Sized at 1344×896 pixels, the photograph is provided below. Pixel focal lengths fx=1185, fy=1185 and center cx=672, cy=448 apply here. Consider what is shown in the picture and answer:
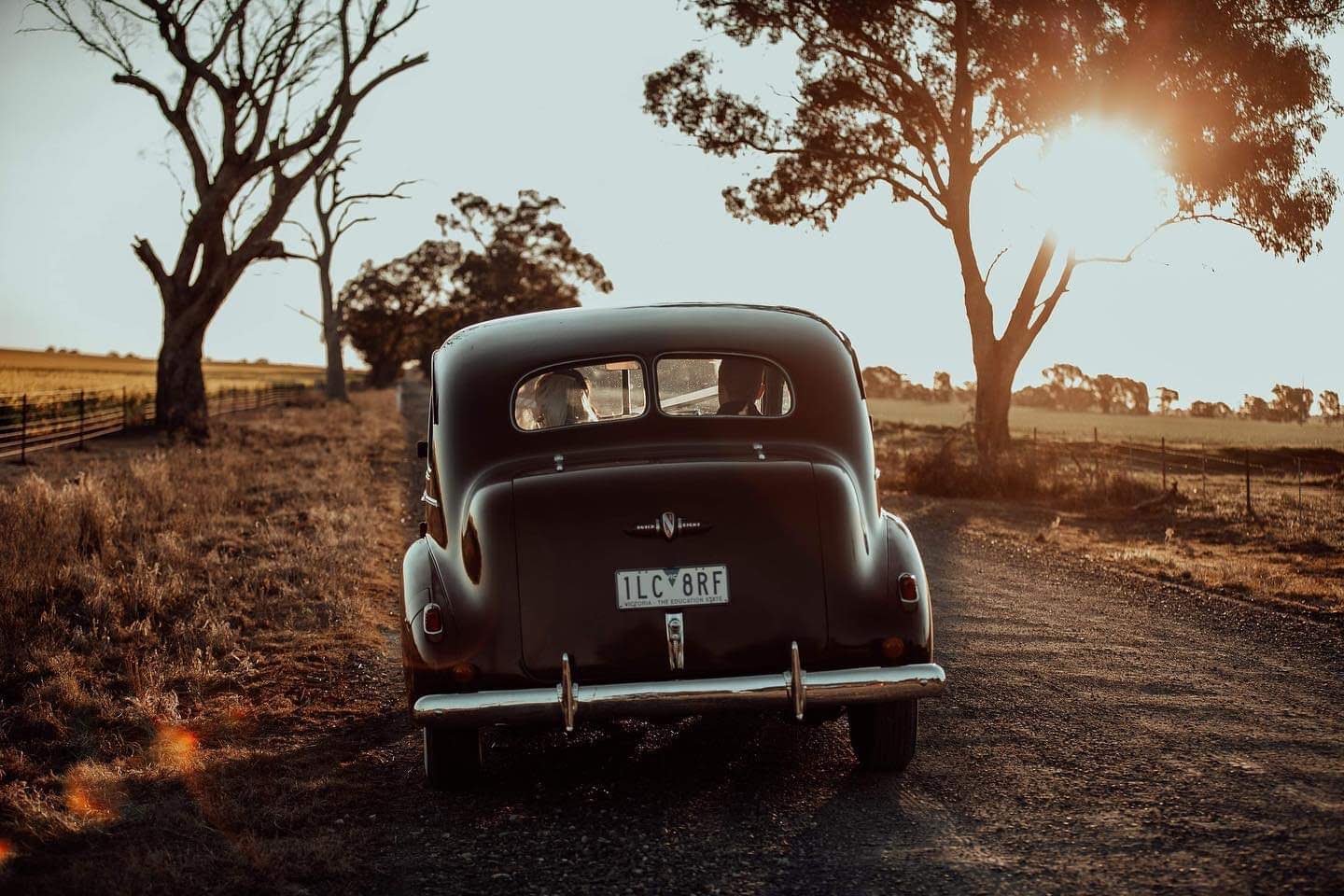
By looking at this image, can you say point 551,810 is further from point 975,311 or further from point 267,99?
point 267,99

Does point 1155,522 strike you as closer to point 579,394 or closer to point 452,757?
point 579,394

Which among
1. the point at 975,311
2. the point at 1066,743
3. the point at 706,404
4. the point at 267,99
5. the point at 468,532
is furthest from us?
the point at 267,99

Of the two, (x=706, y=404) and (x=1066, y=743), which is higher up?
(x=706, y=404)

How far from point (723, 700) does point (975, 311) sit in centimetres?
1928

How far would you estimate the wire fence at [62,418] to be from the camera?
21.9 m

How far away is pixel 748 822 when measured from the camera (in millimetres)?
4418

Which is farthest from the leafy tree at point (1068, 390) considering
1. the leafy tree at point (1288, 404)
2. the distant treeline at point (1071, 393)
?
the leafy tree at point (1288, 404)

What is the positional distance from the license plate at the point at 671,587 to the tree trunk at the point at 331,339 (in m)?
43.9

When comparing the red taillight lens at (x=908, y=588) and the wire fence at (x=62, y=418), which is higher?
the wire fence at (x=62, y=418)

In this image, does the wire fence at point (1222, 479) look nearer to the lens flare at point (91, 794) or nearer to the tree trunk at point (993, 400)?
the tree trunk at point (993, 400)

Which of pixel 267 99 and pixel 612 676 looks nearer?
pixel 612 676

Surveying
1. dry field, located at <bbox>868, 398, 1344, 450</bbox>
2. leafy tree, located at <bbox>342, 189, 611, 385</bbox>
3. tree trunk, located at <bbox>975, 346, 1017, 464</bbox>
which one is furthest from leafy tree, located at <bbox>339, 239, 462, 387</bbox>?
tree trunk, located at <bbox>975, 346, 1017, 464</bbox>

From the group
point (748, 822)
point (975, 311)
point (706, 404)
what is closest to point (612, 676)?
point (748, 822)

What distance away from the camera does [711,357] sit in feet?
17.8
